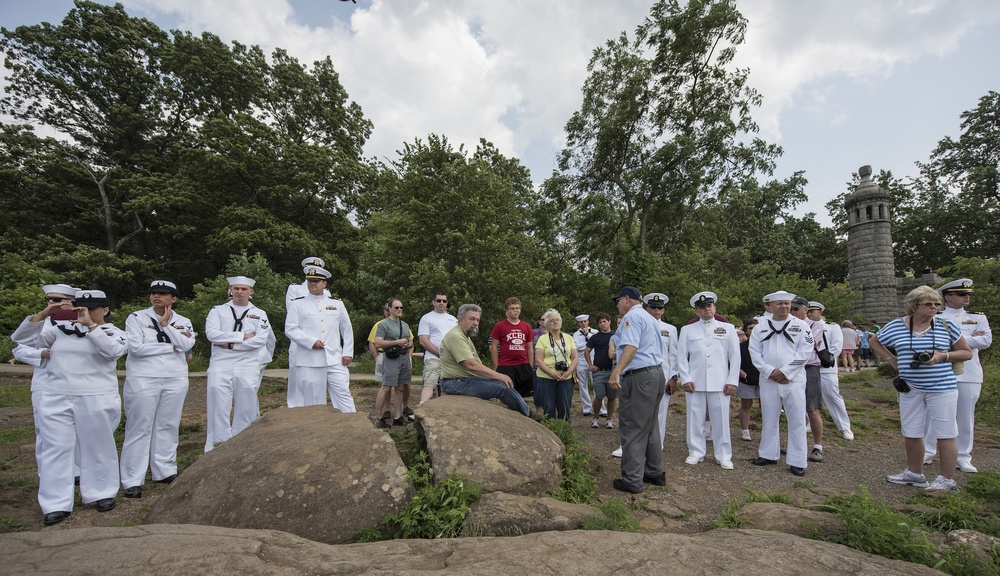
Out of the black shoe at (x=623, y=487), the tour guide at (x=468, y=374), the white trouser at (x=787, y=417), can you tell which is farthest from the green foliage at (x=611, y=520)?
the white trouser at (x=787, y=417)

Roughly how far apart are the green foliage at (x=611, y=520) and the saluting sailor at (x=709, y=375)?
2502 millimetres

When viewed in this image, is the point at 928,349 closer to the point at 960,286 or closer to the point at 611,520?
the point at 960,286

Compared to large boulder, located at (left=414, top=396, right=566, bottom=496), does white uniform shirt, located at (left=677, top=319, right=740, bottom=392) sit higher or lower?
higher

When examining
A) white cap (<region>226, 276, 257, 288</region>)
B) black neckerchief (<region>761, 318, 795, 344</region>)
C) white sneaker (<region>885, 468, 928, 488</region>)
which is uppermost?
white cap (<region>226, 276, 257, 288</region>)

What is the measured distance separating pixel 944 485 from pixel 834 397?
2.74 m

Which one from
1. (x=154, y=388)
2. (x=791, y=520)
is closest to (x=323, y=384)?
(x=154, y=388)

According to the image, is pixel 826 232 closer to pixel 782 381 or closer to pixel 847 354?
pixel 847 354

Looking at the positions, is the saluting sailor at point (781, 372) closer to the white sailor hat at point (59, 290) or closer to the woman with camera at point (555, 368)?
the woman with camera at point (555, 368)

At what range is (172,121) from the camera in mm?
26141

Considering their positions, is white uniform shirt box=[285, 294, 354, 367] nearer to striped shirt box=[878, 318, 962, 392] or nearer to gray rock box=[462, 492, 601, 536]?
gray rock box=[462, 492, 601, 536]

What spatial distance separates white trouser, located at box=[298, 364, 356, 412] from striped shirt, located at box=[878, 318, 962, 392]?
583 cm

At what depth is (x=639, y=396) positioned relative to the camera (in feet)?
15.3

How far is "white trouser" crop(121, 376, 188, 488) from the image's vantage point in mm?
4473

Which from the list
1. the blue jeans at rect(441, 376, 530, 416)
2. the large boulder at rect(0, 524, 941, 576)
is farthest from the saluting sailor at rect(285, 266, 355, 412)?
the large boulder at rect(0, 524, 941, 576)
